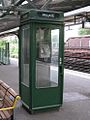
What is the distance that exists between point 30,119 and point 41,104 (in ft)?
1.61

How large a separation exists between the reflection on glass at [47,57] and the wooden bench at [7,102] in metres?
0.95

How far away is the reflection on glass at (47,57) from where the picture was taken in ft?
17.7

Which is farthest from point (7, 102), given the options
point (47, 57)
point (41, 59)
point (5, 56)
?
point (5, 56)

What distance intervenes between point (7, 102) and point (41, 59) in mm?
1496

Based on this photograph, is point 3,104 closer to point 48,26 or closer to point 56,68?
point 56,68

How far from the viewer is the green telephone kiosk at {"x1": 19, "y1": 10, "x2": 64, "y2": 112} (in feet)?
16.9

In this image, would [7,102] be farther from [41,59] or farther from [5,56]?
[5,56]

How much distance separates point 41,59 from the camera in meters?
5.46

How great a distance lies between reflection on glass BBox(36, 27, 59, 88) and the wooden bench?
3.12 ft

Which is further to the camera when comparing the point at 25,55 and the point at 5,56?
the point at 5,56

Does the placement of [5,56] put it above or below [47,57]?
below

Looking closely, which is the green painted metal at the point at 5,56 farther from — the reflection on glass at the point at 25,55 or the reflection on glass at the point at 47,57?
the reflection on glass at the point at 47,57

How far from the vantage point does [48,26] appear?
534 cm

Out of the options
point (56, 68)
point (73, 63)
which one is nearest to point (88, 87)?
point (56, 68)
